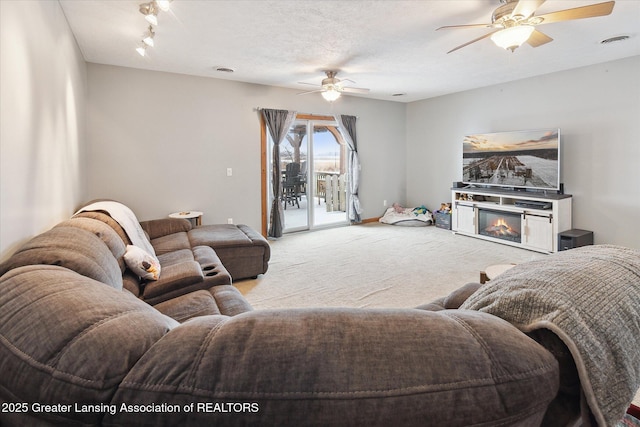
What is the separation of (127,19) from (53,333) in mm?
3315

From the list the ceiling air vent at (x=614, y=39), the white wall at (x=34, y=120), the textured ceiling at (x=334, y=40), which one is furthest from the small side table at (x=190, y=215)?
the ceiling air vent at (x=614, y=39)

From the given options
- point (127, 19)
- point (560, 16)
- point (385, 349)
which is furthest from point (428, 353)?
point (127, 19)

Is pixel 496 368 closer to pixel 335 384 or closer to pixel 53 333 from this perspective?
pixel 335 384

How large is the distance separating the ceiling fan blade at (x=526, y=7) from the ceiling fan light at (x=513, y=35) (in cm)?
9

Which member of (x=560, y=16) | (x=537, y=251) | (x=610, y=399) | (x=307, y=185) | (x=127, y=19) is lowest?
(x=537, y=251)

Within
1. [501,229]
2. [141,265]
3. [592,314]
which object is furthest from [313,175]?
[592,314]

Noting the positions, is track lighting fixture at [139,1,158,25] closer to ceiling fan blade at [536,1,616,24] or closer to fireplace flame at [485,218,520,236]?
ceiling fan blade at [536,1,616,24]

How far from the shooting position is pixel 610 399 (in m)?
0.78

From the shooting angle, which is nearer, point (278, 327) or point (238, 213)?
point (278, 327)

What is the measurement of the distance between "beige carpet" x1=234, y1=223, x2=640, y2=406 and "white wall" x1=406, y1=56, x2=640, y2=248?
109 cm

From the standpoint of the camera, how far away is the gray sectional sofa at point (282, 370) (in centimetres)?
64

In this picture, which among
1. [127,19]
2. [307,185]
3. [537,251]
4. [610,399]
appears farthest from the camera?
[307,185]

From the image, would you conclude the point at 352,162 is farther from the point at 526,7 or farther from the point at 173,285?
the point at 173,285

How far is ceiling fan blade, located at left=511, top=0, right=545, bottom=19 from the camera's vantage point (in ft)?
7.87
